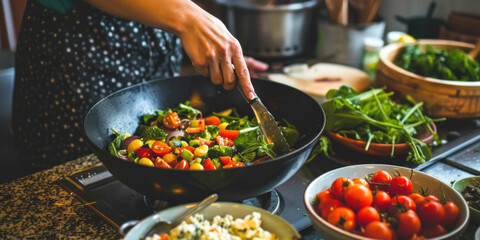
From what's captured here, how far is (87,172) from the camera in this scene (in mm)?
1317

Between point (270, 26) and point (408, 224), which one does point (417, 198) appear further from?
point (270, 26)

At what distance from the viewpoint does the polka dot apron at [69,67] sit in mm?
1641

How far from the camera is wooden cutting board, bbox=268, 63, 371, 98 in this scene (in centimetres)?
199

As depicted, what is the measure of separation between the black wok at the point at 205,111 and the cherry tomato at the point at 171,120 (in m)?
0.10

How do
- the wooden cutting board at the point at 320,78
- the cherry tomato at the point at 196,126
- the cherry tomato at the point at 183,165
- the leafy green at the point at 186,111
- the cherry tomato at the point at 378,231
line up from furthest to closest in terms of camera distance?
1. the wooden cutting board at the point at 320,78
2. the leafy green at the point at 186,111
3. the cherry tomato at the point at 196,126
4. the cherry tomato at the point at 183,165
5. the cherry tomato at the point at 378,231

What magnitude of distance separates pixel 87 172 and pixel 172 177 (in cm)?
48

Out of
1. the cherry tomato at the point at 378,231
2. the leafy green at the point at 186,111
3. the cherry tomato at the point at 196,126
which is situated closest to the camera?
the cherry tomato at the point at 378,231

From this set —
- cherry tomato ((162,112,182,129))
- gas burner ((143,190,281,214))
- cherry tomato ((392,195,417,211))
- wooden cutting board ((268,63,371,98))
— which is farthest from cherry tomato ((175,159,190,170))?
wooden cutting board ((268,63,371,98))

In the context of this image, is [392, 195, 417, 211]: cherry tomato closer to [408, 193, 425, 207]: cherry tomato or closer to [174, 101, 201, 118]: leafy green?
[408, 193, 425, 207]: cherry tomato

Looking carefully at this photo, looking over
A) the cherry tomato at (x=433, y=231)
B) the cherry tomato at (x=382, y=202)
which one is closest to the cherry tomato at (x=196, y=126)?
the cherry tomato at (x=382, y=202)

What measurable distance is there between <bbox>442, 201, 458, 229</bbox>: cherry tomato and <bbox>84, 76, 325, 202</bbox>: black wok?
1.05 ft

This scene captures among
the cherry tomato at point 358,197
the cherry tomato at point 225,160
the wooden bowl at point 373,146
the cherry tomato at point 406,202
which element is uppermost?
the cherry tomato at point 358,197

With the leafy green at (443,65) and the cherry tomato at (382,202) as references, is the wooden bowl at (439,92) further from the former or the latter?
the cherry tomato at (382,202)

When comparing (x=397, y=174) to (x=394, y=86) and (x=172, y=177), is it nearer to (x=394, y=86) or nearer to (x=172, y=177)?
(x=172, y=177)
